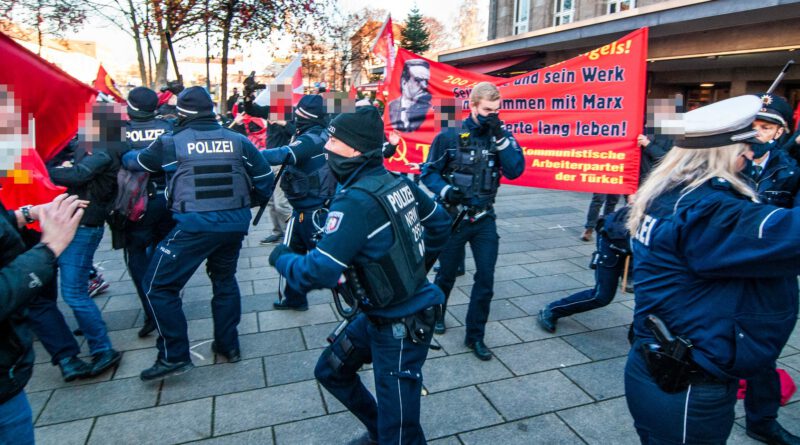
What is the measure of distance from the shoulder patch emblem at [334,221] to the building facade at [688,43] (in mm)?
8242

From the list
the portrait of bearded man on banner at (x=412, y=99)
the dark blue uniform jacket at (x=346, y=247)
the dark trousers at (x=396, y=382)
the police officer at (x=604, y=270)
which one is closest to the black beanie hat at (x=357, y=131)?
the dark blue uniform jacket at (x=346, y=247)

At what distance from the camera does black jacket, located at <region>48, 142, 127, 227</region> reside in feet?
12.2

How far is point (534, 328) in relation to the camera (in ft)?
15.5

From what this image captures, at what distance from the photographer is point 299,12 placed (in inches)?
562

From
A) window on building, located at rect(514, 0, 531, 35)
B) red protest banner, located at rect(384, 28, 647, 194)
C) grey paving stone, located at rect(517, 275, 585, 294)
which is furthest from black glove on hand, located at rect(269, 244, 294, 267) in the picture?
window on building, located at rect(514, 0, 531, 35)

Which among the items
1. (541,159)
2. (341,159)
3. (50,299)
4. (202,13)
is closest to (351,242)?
(341,159)

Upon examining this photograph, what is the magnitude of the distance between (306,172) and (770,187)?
3915mm

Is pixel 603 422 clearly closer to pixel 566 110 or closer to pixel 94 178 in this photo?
pixel 566 110

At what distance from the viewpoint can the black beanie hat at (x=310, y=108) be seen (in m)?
4.91

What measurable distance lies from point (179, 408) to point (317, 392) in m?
0.92

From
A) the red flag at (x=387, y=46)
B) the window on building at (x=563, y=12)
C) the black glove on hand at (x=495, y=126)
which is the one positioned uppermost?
the window on building at (x=563, y=12)

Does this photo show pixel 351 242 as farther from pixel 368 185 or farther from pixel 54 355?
pixel 54 355

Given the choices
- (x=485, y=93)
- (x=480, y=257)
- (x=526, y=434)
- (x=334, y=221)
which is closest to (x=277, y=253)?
(x=334, y=221)

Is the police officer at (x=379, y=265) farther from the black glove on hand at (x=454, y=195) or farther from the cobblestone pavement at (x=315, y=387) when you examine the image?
the black glove on hand at (x=454, y=195)
